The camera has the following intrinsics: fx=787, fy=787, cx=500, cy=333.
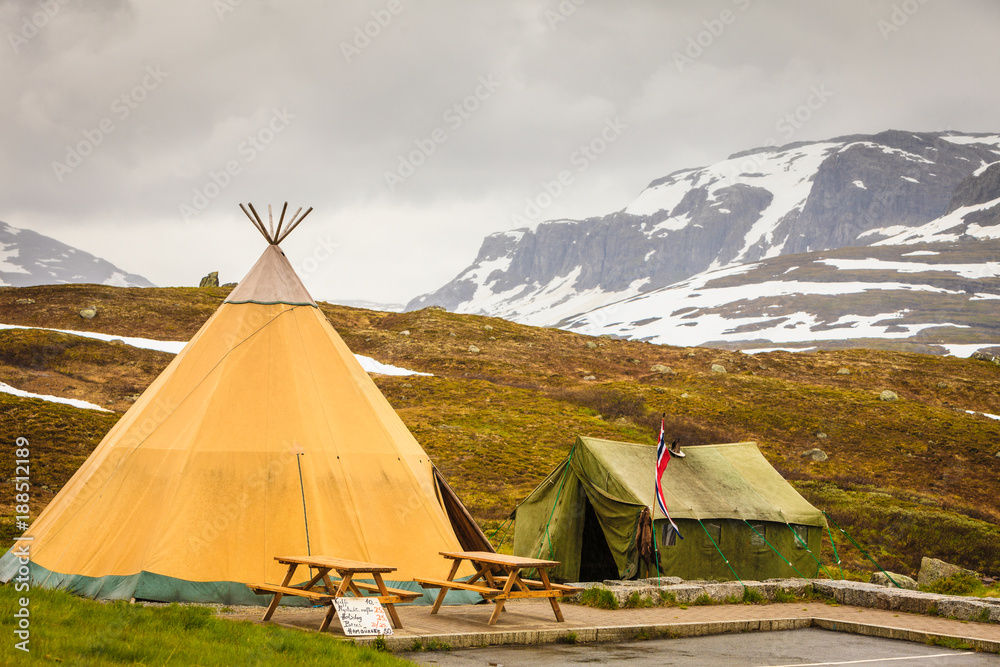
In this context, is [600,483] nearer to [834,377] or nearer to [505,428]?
[505,428]

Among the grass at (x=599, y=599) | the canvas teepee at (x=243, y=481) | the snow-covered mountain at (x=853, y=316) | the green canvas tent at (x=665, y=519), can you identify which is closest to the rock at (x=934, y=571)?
the green canvas tent at (x=665, y=519)

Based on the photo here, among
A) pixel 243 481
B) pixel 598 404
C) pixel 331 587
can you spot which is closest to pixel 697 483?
pixel 331 587

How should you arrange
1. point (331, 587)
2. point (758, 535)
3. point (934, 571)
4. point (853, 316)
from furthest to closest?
point (853, 316) < point (934, 571) < point (758, 535) < point (331, 587)

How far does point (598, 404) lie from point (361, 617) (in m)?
36.0

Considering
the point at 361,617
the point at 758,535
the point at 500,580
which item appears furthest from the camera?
the point at 758,535

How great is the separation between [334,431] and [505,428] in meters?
26.2

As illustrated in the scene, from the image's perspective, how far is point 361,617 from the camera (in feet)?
28.2

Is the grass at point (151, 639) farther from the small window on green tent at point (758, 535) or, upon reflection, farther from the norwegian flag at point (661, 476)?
the small window on green tent at point (758, 535)

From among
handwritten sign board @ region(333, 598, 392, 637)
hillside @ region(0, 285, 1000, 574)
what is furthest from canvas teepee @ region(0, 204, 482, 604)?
hillside @ region(0, 285, 1000, 574)

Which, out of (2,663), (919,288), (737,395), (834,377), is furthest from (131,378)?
(919,288)

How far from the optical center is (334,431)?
12.3m

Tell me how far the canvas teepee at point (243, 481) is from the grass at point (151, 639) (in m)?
2.23

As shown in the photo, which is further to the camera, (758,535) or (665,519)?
(758,535)

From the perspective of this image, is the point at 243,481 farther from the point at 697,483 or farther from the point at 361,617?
the point at 697,483
